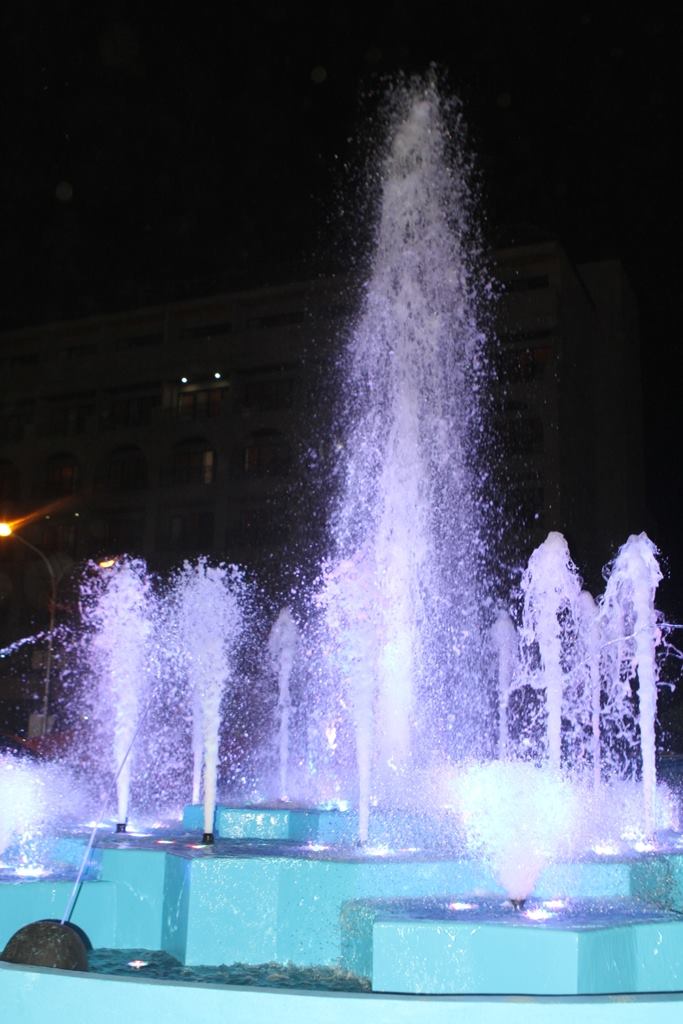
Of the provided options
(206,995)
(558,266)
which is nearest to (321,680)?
(206,995)

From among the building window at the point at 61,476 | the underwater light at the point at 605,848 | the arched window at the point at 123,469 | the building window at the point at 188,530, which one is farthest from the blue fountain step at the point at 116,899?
the building window at the point at 61,476

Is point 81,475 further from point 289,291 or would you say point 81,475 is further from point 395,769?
point 395,769

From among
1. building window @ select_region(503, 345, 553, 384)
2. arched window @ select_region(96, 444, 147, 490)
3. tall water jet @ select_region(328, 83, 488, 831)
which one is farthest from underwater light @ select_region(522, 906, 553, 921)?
arched window @ select_region(96, 444, 147, 490)

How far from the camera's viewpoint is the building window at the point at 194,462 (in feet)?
178

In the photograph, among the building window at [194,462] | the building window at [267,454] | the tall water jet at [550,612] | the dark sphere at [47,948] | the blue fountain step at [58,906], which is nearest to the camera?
the dark sphere at [47,948]

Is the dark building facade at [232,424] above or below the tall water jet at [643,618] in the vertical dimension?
above

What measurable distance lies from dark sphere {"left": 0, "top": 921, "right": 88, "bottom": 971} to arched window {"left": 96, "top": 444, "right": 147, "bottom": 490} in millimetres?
51613

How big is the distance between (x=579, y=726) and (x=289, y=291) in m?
35.0

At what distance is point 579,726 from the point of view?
25.6 m

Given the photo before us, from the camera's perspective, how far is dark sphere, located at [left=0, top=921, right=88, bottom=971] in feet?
15.5

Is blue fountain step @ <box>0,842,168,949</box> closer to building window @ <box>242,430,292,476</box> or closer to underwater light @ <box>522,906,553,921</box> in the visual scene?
underwater light @ <box>522,906,553,921</box>

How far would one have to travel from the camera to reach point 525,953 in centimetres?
554

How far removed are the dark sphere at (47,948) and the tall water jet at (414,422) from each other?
38.1 ft

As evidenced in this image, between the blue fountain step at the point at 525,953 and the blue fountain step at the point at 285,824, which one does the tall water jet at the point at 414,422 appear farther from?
the blue fountain step at the point at 525,953
